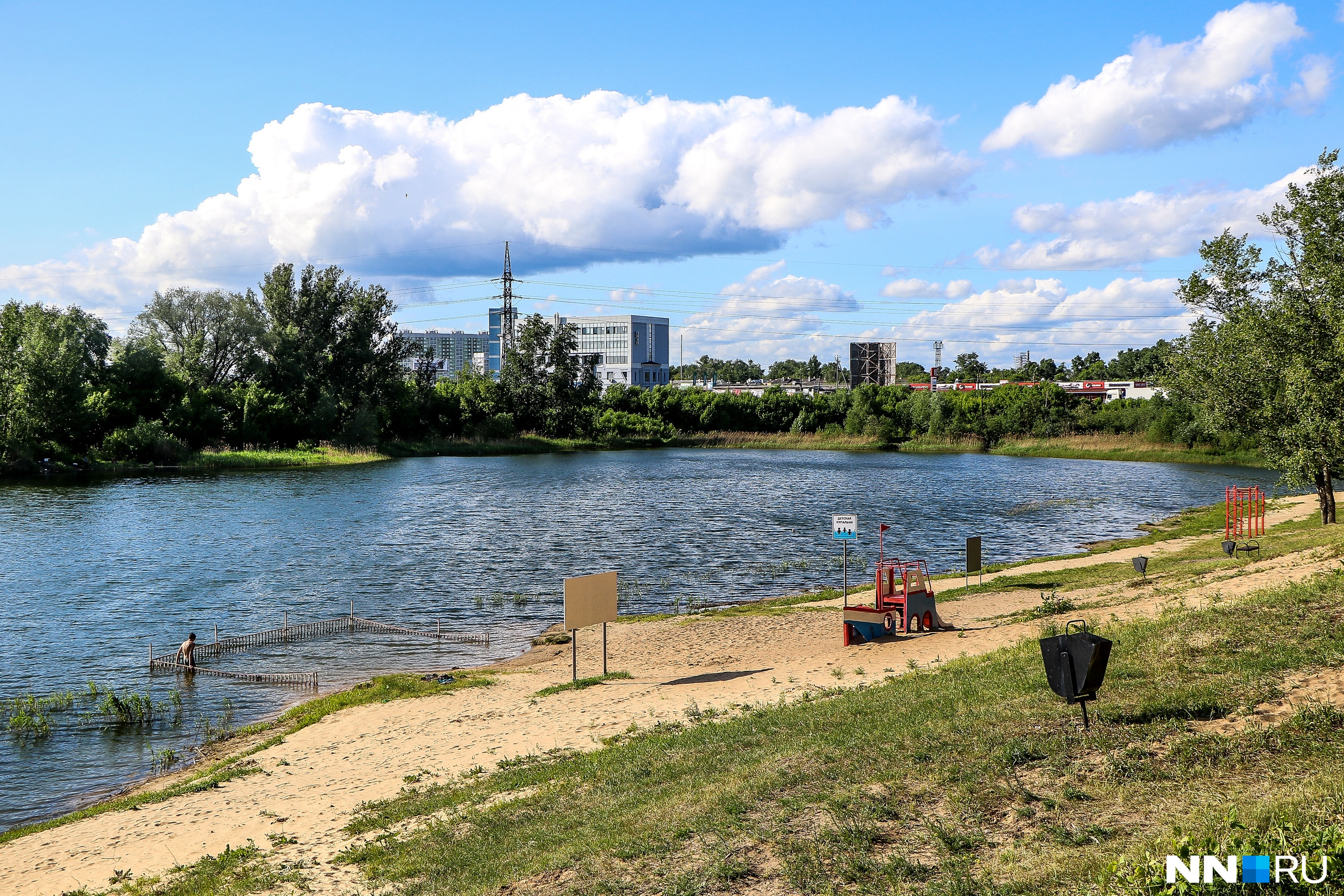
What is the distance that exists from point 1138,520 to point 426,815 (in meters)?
50.0

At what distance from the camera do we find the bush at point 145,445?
81.8 meters

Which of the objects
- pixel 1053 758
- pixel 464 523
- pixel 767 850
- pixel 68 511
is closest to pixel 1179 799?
pixel 1053 758

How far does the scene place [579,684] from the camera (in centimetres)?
2053

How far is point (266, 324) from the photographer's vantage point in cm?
10519

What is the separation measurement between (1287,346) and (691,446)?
4290 inches

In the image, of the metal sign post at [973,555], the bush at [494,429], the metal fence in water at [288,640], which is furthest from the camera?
the bush at [494,429]

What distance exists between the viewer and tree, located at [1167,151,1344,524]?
30781 millimetres

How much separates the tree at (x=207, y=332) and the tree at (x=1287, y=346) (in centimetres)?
9617

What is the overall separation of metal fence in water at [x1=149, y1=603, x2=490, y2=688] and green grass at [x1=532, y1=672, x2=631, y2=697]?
23.7ft

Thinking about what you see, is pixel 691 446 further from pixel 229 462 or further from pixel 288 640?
pixel 288 640

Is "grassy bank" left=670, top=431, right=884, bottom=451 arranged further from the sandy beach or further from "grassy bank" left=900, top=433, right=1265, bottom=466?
the sandy beach

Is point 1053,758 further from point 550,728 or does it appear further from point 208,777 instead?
point 208,777

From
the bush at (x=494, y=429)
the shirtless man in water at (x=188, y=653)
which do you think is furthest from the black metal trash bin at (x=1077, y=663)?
the bush at (x=494, y=429)

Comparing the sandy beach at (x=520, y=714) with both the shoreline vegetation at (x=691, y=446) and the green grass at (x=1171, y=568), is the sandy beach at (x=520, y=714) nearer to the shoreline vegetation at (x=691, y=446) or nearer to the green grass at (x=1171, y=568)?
the green grass at (x=1171, y=568)
